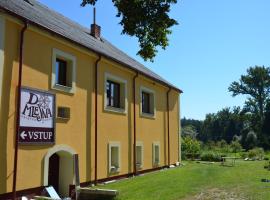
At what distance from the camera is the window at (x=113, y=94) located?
64.2 ft

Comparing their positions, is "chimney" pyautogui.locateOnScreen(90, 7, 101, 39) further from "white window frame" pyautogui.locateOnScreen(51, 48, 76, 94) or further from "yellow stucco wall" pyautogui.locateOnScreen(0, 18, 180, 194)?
→ "white window frame" pyautogui.locateOnScreen(51, 48, 76, 94)

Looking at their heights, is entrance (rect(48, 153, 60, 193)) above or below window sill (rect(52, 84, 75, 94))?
below

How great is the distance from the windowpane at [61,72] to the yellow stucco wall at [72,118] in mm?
526

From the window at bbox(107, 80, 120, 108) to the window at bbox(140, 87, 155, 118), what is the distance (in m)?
3.47

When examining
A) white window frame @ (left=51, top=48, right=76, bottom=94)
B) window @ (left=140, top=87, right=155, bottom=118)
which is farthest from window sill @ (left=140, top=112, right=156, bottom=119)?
white window frame @ (left=51, top=48, right=76, bottom=94)

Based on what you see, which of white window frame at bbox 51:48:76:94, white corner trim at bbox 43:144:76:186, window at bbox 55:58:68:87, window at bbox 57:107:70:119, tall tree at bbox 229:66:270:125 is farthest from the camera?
tall tree at bbox 229:66:270:125

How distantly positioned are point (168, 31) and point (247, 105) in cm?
8381

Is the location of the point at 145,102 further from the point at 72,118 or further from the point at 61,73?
the point at 61,73

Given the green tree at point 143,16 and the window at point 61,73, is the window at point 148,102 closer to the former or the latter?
the window at point 61,73

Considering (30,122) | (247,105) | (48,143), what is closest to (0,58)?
(30,122)

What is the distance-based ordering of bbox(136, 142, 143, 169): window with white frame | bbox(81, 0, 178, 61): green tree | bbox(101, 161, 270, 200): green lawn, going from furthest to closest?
bbox(136, 142, 143, 169): window with white frame → bbox(101, 161, 270, 200): green lawn → bbox(81, 0, 178, 61): green tree

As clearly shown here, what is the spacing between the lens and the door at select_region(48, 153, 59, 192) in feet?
50.8

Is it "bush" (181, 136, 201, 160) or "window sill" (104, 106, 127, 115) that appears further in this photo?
"bush" (181, 136, 201, 160)

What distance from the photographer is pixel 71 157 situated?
15773 mm
